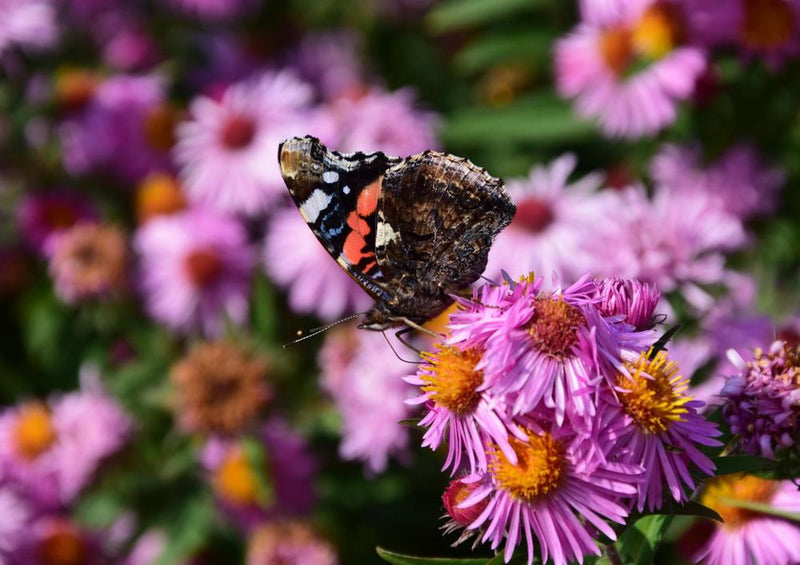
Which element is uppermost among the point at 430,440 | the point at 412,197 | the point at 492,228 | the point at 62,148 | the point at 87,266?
the point at 62,148

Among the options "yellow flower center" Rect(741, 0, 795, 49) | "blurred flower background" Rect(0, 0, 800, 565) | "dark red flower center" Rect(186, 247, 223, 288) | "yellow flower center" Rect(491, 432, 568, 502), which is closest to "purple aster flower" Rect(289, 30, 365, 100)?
"blurred flower background" Rect(0, 0, 800, 565)

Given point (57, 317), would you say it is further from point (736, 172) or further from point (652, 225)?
point (736, 172)

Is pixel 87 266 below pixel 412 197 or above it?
above

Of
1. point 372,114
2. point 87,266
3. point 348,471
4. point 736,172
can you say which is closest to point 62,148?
point 87,266

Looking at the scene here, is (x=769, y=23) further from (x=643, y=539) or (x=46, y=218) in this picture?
(x=46, y=218)

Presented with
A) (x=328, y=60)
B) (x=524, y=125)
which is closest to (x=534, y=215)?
Result: (x=524, y=125)

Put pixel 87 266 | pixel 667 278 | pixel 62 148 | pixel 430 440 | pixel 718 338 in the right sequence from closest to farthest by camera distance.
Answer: pixel 430 440
pixel 718 338
pixel 667 278
pixel 87 266
pixel 62 148

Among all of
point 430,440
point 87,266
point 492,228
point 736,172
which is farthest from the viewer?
point 87,266

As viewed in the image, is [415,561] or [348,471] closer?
[415,561]
